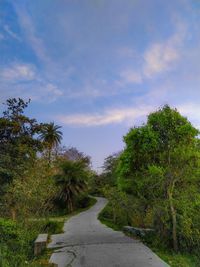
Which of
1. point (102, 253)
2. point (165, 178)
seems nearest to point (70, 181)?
point (165, 178)

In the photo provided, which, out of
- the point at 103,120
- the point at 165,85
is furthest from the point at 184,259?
the point at 103,120

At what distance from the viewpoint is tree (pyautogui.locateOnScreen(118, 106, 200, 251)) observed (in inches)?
380

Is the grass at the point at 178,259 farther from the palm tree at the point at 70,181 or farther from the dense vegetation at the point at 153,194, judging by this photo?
the palm tree at the point at 70,181

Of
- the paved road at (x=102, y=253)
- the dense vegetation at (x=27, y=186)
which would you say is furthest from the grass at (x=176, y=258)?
the dense vegetation at (x=27, y=186)

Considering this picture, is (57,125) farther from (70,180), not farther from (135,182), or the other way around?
(135,182)

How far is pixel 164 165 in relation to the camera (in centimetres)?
1043

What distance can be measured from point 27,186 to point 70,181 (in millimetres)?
16085

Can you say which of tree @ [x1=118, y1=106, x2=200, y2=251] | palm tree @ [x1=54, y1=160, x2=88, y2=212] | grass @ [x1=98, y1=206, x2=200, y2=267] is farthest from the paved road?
palm tree @ [x1=54, y1=160, x2=88, y2=212]

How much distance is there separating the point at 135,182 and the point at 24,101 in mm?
12469

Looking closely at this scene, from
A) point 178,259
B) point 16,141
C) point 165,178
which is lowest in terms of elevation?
point 178,259

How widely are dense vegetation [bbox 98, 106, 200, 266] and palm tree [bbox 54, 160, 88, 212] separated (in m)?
17.2

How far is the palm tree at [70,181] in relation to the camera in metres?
29.4

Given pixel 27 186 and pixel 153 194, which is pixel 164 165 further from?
pixel 27 186

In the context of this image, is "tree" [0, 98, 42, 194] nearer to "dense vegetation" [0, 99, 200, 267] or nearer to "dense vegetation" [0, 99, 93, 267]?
"dense vegetation" [0, 99, 93, 267]
